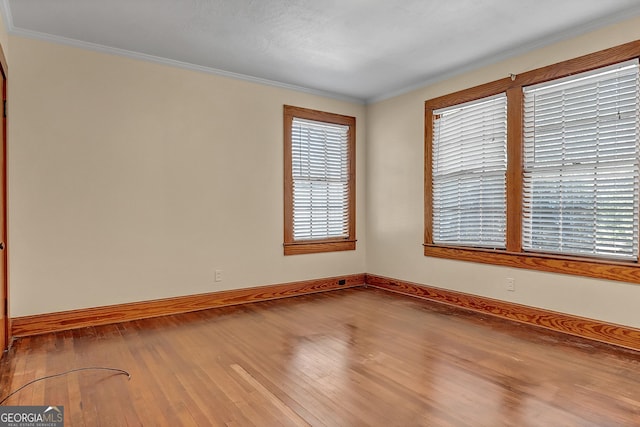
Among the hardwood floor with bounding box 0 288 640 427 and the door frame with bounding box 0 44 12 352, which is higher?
the door frame with bounding box 0 44 12 352

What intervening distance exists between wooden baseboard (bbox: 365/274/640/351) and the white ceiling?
2516mm

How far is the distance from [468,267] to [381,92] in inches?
102

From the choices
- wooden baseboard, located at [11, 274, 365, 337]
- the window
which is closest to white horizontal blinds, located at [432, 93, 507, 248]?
the window

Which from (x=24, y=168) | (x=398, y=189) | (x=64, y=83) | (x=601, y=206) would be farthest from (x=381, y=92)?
(x=24, y=168)

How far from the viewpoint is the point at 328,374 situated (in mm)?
2598

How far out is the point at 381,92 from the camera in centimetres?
527

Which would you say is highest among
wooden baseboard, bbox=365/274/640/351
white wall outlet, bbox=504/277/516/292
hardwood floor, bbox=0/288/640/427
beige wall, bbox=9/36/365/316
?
beige wall, bbox=9/36/365/316

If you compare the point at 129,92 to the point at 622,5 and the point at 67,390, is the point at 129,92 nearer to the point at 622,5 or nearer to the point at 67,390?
the point at 67,390

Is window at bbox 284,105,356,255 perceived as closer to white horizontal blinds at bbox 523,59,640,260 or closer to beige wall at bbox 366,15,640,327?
beige wall at bbox 366,15,640,327

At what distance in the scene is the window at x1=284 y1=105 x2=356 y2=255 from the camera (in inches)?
195

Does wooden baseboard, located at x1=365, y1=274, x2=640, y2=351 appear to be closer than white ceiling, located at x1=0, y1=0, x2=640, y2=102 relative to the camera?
No

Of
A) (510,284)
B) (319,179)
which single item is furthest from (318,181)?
(510,284)

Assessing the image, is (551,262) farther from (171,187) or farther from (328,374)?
(171,187)

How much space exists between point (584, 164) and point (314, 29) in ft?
8.61
